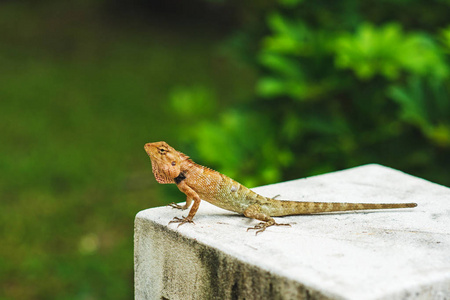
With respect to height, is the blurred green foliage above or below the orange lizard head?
above

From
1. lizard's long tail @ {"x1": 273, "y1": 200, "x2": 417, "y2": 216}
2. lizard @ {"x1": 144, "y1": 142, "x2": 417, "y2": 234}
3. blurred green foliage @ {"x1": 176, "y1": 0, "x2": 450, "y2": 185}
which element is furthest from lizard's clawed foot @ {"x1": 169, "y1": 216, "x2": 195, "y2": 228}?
blurred green foliage @ {"x1": 176, "y1": 0, "x2": 450, "y2": 185}

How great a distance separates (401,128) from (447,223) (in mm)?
2080

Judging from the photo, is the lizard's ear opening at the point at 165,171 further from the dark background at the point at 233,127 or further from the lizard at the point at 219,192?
the dark background at the point at 233,127

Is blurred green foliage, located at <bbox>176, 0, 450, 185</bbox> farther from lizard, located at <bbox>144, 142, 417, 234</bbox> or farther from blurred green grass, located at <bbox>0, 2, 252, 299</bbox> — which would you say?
lizard, located at <bbox>144, 142, 417, 234</bbox>

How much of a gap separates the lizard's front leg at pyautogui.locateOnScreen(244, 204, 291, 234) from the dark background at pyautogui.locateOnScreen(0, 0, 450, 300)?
3.08 feet

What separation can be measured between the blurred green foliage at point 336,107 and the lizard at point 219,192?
1.04 m

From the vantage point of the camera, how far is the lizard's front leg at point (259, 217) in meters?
2.65

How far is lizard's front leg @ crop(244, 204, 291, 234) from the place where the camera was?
2.65 m

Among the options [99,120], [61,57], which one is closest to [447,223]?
[99,120]

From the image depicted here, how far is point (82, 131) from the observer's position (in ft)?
29.3

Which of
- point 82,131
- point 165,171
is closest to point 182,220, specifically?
point 165,171

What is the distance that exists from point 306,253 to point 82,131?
7.07 metres

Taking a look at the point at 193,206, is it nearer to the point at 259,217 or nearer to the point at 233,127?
the point at 259,217

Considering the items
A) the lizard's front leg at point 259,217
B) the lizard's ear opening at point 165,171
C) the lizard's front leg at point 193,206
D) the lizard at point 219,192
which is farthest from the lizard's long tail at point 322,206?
the lizard's ear opening at point 165,171
